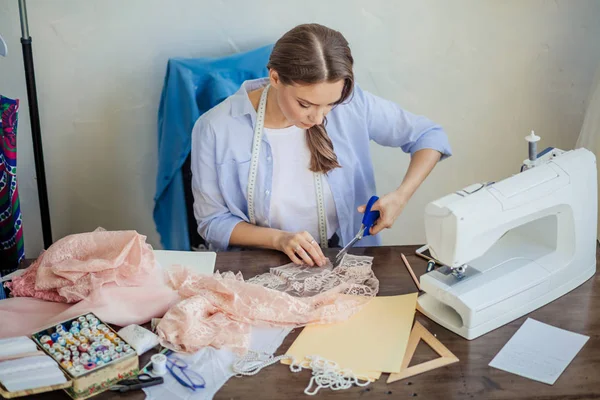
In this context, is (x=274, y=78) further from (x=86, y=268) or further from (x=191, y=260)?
(x=86, y=268)

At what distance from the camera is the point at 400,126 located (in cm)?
220

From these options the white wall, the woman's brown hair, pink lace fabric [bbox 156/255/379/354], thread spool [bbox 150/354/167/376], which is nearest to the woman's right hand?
pink lace fabric [bbox 156/255/379/354]

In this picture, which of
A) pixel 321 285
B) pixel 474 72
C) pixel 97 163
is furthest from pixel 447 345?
pixel 97 163

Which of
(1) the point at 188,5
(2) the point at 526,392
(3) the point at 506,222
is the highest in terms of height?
(1) the point at 188,5

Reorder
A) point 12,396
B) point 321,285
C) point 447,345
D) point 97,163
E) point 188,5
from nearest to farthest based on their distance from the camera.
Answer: point 12,396 < point 447,345 < point 321,285 < point 188,5 < point 97,163

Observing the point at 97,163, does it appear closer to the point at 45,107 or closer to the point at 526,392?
the point at 45,107

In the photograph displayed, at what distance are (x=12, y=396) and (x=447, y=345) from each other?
0.83m

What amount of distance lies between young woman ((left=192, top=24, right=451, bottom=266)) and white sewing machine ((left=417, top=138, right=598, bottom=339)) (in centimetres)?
34

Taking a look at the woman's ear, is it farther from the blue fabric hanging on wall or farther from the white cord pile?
the white cord pile

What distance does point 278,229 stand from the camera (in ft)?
6.88

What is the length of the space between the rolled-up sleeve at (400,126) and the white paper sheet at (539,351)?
723mm

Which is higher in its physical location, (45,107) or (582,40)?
(582,40)

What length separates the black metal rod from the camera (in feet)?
7.63

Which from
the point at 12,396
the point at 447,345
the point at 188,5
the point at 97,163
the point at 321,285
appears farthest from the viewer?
the point at 97,163
